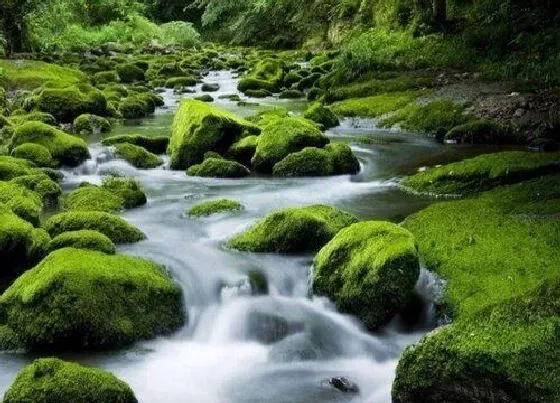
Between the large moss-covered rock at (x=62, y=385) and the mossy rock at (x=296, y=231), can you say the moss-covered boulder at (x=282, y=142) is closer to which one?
the mossy rock at (x=296, y=231)

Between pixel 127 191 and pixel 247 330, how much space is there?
161 inches

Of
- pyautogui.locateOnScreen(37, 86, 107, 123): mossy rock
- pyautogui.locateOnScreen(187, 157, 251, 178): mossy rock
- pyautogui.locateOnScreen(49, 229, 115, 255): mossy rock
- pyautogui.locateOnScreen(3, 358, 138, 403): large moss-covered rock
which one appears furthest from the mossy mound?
pyautogui.locateOnScreen(3, 358, 138, 403): large moss-covered rock

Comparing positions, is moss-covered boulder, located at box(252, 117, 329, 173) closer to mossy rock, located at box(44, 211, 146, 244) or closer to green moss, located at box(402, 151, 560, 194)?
green moss, located at box(402, 151, 560, 194)

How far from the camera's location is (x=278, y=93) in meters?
22.7

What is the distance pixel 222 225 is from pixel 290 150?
11.1 ft

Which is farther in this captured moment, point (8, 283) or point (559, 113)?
point (559, 113)

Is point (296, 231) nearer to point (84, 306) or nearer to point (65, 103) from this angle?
point (84, 306)

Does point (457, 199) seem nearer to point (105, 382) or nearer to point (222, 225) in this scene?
point (222, 225)

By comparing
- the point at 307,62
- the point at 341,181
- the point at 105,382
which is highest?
the point at 105,382

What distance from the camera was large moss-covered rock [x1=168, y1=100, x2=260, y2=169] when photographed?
38.8 ft

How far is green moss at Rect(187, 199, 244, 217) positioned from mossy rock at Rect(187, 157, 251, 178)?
1.98 m

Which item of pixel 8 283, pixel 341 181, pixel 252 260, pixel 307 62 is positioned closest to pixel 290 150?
pixel 341 181

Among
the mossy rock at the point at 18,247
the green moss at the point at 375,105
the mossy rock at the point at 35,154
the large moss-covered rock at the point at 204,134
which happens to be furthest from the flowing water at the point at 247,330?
the green moss at the point at 375,105

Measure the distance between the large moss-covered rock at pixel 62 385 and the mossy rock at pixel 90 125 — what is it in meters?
11.8
